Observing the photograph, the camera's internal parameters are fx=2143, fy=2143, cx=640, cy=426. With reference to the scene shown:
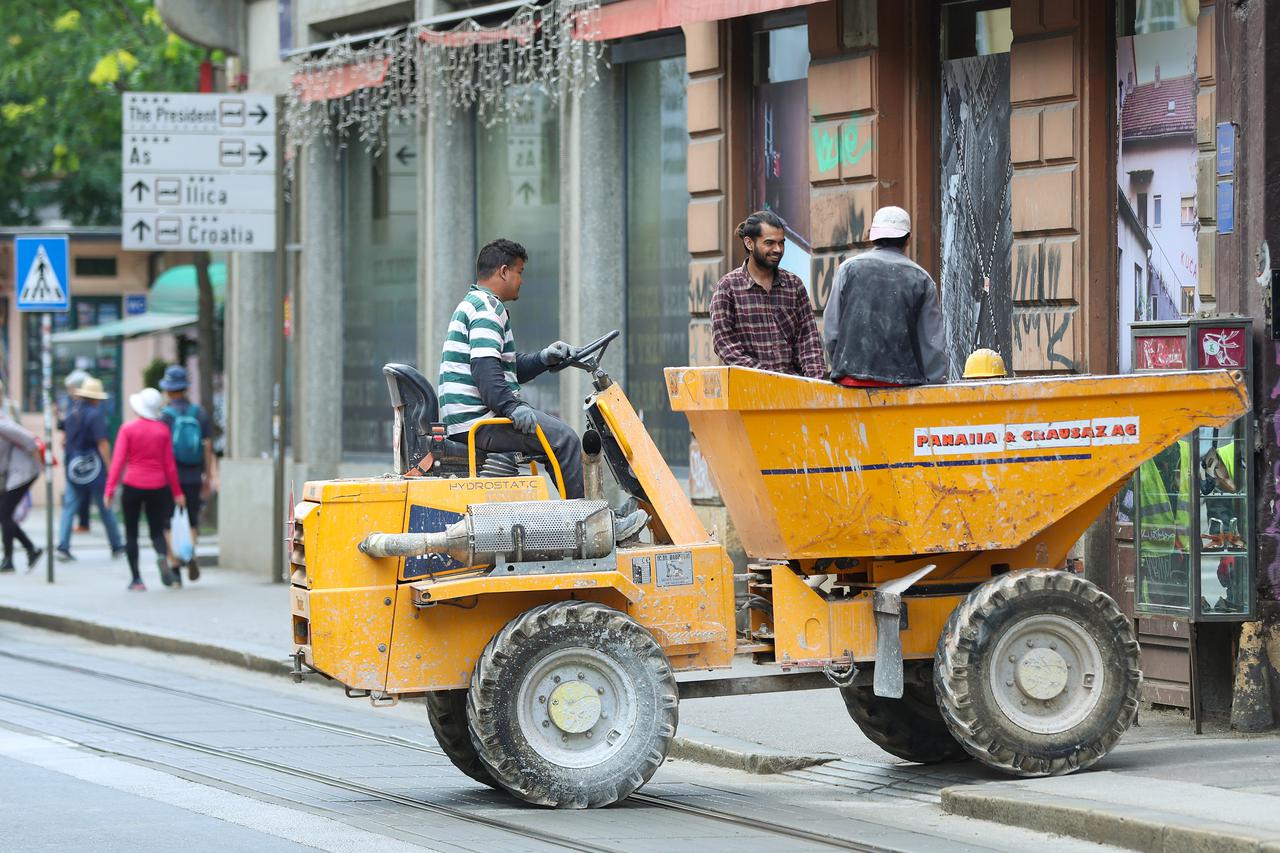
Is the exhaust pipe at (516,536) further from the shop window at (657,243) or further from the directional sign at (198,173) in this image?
the directional sign at (198,173)

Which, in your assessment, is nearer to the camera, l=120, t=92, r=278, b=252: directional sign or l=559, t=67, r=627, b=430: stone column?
l=559, t=67, r=627, b=430: stone column

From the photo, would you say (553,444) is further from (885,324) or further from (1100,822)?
(1100,822)

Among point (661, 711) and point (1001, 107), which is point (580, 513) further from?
point (1001, 107)

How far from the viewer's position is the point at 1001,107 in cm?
1262

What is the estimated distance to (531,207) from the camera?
17.8 metres

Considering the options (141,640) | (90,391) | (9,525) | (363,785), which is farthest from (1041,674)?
(90,391)

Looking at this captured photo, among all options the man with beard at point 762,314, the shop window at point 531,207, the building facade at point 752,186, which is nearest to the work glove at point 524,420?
the man with beard at point 762,314

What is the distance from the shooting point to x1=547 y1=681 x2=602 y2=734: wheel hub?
8.50 meters

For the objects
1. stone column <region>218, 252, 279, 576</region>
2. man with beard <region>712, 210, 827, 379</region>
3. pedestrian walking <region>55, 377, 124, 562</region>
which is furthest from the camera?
pedestrian walking <region>55, 377, 124, 562</region>

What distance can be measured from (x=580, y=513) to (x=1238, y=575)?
3256 mm

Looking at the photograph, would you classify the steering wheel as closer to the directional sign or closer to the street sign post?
the directional sign

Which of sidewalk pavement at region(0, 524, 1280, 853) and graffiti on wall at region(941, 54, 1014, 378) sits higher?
graffiti on wall at region(941, 54, 1014, 378)

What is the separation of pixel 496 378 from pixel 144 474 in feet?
32.8

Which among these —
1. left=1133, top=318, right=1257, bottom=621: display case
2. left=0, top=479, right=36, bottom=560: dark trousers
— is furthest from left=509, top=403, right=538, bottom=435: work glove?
left=0, top=479, right=36, bottom=560: dark trousers
